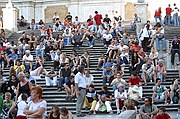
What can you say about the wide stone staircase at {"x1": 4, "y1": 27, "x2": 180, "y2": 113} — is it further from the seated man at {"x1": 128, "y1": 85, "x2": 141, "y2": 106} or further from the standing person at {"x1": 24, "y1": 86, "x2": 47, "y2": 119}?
the standing person at {"x1": 24, "y1": 86, "x2": 47, "y2": 119}

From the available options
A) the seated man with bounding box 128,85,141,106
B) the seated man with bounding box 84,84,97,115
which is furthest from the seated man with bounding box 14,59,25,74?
the seated man with bounding box 128,85,141,106

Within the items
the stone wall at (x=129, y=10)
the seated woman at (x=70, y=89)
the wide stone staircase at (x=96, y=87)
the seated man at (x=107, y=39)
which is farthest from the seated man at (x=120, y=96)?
the stone wall at (x=129, y=10)

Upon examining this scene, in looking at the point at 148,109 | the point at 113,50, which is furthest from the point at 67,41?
the point at 148,109

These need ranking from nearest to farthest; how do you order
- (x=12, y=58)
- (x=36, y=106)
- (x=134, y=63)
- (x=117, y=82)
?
(x=36, y=106), (x=117, y=82), (x=134, y=63), (x=12, y=58)

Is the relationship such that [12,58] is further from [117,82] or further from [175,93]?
[175,93]

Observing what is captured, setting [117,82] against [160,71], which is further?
[160,71]

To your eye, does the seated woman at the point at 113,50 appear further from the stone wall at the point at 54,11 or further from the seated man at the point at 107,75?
the stone wall at the point at 54,11

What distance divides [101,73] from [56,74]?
2.20 m

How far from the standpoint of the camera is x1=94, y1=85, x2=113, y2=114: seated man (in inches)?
804

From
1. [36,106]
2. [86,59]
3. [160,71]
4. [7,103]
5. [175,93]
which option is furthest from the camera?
[86,59]

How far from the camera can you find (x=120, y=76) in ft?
70.9

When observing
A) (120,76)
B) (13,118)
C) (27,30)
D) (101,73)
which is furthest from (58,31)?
(13,118)

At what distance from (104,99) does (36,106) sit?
906cm

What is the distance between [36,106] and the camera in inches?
458
